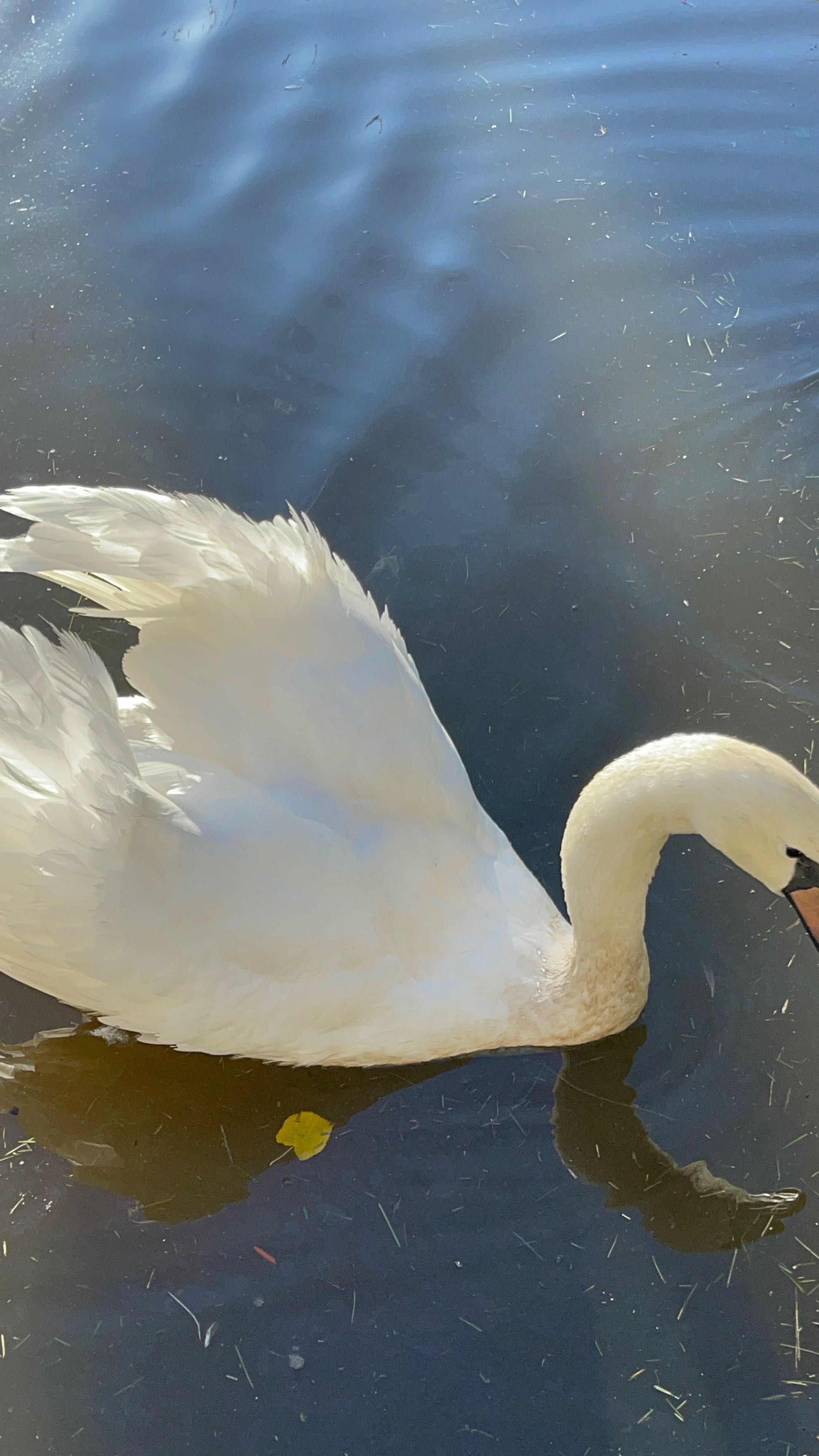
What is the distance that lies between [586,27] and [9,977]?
20.0 ft

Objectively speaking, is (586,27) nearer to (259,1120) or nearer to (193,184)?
(193,184)

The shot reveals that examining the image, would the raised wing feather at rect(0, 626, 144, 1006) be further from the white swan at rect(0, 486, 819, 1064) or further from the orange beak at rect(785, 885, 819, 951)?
the orange beak at rect(785, 885, 819, 951)

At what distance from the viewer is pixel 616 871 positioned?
3.10 metres

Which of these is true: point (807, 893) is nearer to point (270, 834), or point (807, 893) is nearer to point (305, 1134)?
point (270, 834)

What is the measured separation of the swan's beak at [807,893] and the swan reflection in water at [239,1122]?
852 mm

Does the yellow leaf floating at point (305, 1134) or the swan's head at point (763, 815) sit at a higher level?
the swan's head at point (763, 815)

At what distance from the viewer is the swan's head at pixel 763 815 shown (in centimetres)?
269

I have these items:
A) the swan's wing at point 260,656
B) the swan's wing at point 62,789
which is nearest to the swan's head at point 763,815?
the swan's wing at point 260,656

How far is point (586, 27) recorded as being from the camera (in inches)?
281

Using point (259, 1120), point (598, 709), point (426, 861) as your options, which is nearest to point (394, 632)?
point (426, 861)

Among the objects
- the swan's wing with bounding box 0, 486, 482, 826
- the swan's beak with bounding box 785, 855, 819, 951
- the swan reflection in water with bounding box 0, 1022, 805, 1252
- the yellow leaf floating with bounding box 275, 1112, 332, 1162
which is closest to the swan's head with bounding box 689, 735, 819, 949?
the swan's beak with bounding box 785, 855, 819, 951

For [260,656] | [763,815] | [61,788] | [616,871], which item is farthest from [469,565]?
[763,815]

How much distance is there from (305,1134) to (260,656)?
132 centimetres

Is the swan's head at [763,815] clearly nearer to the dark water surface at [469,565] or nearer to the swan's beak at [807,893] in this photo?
the swan's beak at [807,893]
